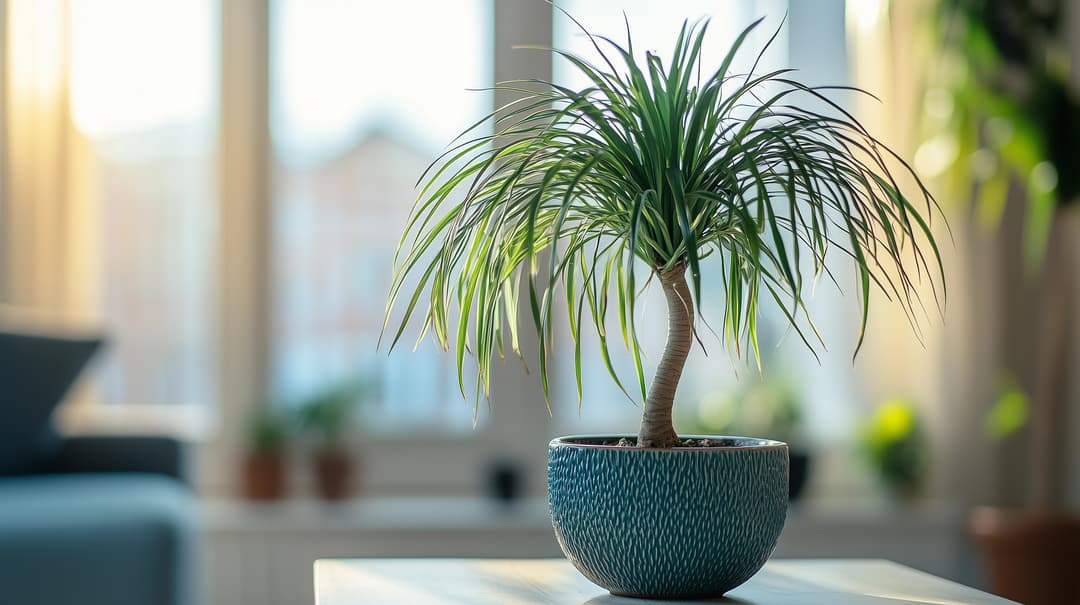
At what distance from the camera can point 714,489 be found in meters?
1.12

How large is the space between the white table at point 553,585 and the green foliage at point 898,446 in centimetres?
225

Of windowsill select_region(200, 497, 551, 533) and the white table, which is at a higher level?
the white table

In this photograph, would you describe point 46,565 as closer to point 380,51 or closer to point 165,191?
point 165,191

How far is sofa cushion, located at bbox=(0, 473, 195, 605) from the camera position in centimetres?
222

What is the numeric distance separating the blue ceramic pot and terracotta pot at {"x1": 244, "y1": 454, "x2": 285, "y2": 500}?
254 cm

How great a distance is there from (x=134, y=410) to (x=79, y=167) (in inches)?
30.2

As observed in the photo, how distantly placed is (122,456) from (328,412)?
2.57 ft

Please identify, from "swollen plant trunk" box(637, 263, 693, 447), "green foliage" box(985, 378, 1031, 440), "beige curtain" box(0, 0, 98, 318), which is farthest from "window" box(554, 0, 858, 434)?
"swollen plant trunk" box(637, 263, 693, 447)

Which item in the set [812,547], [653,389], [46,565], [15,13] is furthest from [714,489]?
[15,13]

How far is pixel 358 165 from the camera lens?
12.5 ft

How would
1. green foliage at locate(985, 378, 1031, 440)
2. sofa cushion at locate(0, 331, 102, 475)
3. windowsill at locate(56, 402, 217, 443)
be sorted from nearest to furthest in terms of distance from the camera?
1. sofa cushion at locate(0, 331, 102, 475)
2. green foliage at locate(985, 378, 1031, 440)
3. windowsill at locate(56, 402, 217, 443)

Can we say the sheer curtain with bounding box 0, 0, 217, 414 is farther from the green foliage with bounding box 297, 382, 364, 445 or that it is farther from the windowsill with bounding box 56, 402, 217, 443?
the green foliage with bounding box 297, 382, 364, 445

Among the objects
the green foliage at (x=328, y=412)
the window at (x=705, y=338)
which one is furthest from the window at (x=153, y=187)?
the window at (x=705, y=338)

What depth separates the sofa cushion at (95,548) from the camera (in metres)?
2.22
